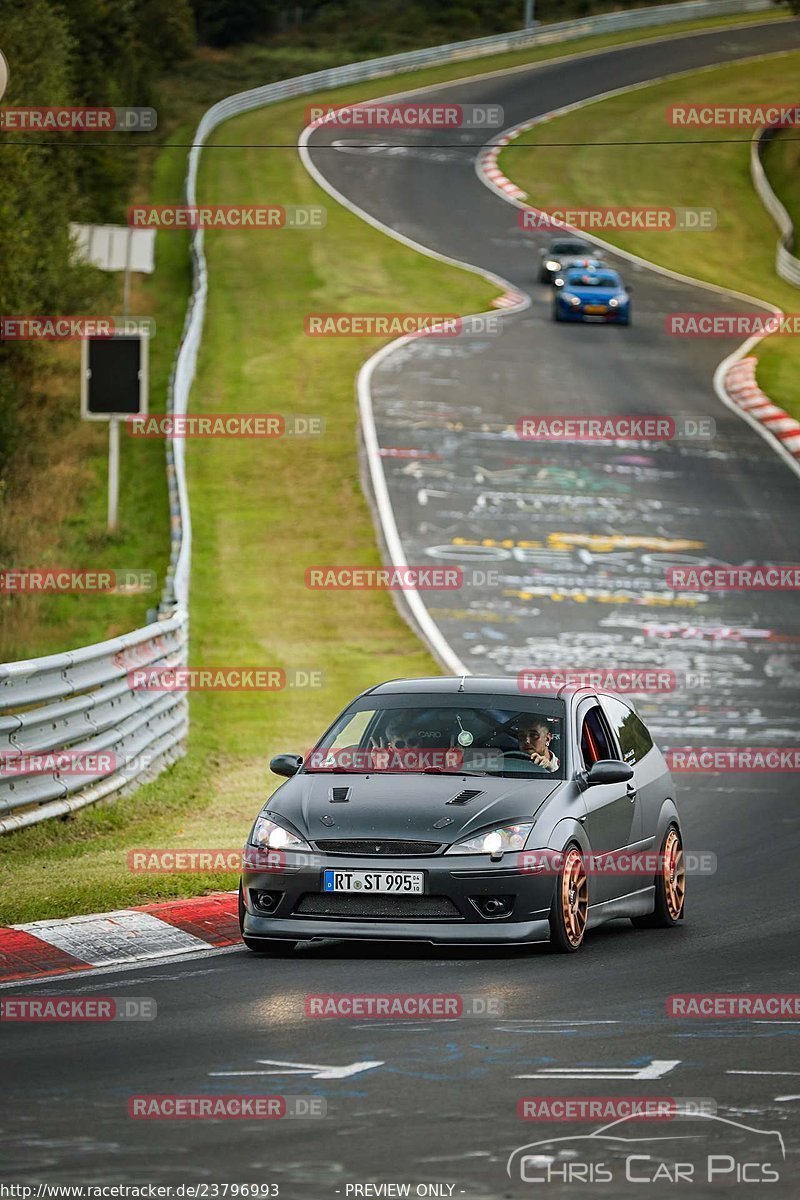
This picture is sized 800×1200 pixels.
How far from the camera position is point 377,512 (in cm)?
3191

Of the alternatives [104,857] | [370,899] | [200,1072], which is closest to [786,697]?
[104,857]

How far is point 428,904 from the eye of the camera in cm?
987

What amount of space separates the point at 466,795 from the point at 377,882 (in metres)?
0.73

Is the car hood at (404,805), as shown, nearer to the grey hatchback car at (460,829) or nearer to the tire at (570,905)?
the grey hatchback car at (460,829)

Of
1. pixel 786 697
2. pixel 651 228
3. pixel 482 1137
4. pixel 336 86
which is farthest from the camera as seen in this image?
pixel 336 86

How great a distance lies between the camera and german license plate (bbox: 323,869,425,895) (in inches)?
387

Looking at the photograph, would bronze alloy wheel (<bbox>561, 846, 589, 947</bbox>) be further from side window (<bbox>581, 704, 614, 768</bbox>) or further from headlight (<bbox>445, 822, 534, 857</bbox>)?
side window (<bbox>581, 704, 614, 768</bbox>)

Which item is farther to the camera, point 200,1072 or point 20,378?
point 20,378

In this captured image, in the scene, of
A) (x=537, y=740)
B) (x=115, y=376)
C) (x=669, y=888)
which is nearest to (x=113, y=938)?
(x=537, y=740)

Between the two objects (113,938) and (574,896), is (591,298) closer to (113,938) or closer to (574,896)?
(574,896)

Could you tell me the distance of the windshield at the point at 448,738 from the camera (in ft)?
35.6

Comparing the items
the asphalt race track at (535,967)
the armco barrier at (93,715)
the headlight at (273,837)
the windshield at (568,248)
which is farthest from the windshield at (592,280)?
the headlight at (273,837)

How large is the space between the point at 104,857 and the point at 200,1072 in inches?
244

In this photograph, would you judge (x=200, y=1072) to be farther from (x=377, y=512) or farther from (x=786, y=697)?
(x=377, y=512)
